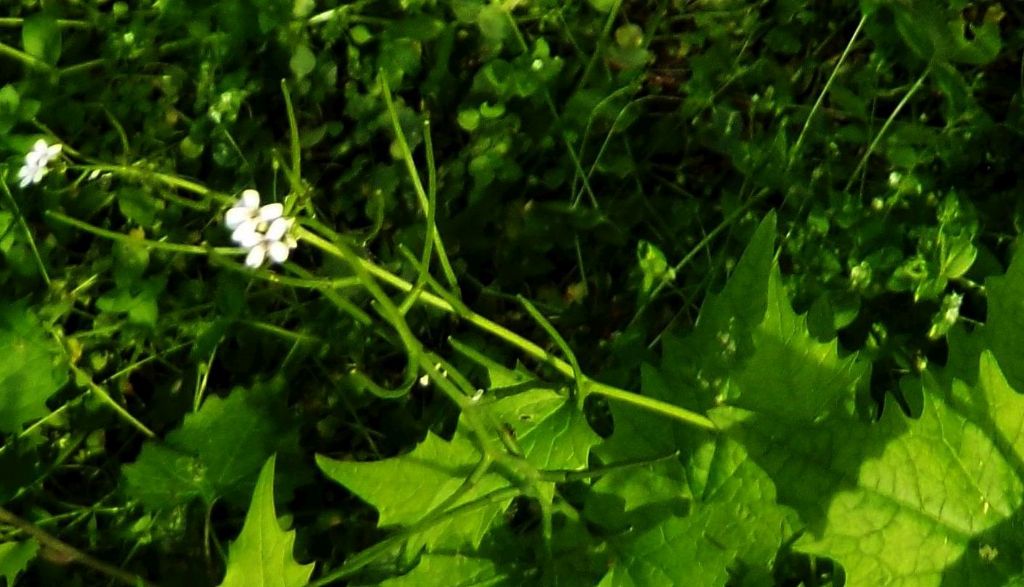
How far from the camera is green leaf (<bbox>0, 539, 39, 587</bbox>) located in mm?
1055

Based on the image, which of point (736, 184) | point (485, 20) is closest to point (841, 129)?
point (736, 184)

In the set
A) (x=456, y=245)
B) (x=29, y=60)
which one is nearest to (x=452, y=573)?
(x=456, y=245)

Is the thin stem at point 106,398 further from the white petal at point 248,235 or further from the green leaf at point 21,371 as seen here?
the white petal at point 248,235

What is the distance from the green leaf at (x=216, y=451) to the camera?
1101mm

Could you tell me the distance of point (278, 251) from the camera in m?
0.79

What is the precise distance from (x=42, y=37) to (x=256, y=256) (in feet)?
2.28

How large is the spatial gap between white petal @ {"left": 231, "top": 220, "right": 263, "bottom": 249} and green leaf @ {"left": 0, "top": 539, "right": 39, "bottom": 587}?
556 millimetres

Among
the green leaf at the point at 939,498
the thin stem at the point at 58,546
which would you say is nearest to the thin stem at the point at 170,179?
the thin stem at the point at 58,546

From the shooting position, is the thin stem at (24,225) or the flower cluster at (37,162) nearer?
the flower cluster at (37,162)

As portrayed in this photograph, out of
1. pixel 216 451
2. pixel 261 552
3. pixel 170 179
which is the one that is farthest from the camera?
pixel 216 451

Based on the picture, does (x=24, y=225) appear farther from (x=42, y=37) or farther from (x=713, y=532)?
(x=713, y=532)

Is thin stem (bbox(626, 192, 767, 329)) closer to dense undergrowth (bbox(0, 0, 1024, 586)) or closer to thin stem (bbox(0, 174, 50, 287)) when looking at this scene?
dense undergrowth (bbox(0, 0, 1024, 586))

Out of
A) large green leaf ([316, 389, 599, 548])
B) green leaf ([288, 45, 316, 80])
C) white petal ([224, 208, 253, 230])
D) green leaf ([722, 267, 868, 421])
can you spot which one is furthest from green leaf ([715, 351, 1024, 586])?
green leaf ([288, 45, 316, 80])

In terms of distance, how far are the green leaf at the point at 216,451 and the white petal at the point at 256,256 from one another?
367mm
